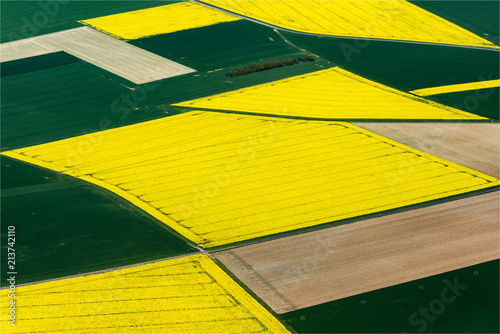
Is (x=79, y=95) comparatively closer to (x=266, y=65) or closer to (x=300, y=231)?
(x=266, y=65)

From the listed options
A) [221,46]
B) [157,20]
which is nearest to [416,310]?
[221,46]

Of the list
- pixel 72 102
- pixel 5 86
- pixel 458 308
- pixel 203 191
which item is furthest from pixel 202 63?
pixel 458 308

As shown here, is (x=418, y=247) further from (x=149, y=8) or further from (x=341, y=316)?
(x=149, y=8)

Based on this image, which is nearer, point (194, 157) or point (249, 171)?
point (249, 171)

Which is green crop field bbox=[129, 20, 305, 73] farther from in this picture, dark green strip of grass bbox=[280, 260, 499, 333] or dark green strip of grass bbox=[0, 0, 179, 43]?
dark green strip of grass bbox=[280, 260, 499, 333]

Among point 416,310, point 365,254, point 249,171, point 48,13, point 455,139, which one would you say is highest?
point 48,13

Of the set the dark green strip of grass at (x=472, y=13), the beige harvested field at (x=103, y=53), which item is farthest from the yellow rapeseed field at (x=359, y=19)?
the beige harvested field at (x=103, y=53)

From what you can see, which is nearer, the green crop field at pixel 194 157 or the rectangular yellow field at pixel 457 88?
the green crop field at pixel 194 157

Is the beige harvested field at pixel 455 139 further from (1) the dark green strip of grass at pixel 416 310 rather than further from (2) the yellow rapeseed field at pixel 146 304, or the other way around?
(2) the yellow rapeseed field at pixel 146 304
